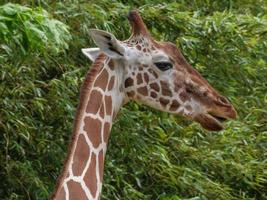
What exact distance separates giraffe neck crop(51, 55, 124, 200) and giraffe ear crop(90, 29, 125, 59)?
8 centimetres

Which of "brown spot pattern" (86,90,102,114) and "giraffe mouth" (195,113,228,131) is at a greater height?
"brown spot pattern" (86,90,102,114)

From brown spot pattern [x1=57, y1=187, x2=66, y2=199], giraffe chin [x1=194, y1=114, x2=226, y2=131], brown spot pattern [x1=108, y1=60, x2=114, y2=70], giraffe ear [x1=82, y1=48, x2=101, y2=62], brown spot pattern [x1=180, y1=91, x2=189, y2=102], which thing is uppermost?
brown spot pattern [x1=108, y1=60, x2=114, y2=70]

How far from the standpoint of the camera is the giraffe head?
173 inches

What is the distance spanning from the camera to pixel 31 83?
5.16 meters

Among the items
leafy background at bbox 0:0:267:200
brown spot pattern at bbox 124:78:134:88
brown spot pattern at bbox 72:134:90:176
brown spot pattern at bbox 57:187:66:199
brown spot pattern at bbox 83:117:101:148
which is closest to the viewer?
brown spot pattern at bbox 57:187:66:199

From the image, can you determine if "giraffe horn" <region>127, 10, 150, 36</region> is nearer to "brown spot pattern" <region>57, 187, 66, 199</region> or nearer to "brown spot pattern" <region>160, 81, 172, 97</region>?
"brown spot pattern" <region>160, 81, 172, 97</region>

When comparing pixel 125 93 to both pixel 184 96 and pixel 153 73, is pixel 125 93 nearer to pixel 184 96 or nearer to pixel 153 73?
pixel 153 73

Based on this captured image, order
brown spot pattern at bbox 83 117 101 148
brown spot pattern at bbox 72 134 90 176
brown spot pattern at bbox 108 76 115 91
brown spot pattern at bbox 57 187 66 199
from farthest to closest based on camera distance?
brown spot pattern at bbox 108 76 115 91 < brown spot pattern at bbox 83 117 101 148 < brown spot pattern at bbox 72 134 90 176 < brown spot pattern at bbox 57 187 66 199

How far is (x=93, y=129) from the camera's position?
412 cm

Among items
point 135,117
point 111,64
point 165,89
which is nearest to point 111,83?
point 111,64

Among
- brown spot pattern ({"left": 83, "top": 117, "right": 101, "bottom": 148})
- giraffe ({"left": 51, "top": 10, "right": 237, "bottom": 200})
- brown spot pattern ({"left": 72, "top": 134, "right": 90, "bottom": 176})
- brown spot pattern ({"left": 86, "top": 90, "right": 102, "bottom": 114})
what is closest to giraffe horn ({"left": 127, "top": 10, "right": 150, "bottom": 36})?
giraffe ({"left": 51, "top": 10, "right": 237, "bottom": 200})

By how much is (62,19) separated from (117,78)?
121 centimetres

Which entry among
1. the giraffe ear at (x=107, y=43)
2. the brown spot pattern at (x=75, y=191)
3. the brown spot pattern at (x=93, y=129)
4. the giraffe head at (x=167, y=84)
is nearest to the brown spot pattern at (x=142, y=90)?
the giraffe head at (x=167, y=84)

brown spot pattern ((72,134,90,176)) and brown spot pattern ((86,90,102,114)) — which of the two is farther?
brown spot pattern ((86,90,102,114))
